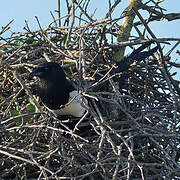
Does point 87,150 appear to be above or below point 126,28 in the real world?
below

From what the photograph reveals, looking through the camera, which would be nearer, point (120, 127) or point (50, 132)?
point (50, 132)

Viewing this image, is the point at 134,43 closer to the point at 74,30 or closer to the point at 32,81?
the point at 74,30

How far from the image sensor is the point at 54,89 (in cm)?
225

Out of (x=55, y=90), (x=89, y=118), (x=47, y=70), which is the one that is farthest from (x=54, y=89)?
(x=89, y=118)

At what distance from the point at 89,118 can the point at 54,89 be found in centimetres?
25

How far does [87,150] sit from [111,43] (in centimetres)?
84

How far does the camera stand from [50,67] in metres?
2.15

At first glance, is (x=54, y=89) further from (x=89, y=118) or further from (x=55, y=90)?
(x=89, y=118)

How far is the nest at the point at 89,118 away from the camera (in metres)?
1.83

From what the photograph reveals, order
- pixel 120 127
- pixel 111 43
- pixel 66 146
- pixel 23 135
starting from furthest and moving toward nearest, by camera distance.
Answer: pixel 111 43
pixel 120 127
pixel 66 146
pixel 23 135

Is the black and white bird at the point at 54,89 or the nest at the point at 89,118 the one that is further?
the black and white bird at the point at 54,89

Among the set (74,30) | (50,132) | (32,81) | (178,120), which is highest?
(74,30)

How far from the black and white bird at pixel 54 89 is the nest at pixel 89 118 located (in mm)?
56

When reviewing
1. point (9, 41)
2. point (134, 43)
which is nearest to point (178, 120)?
point (134, 43)
